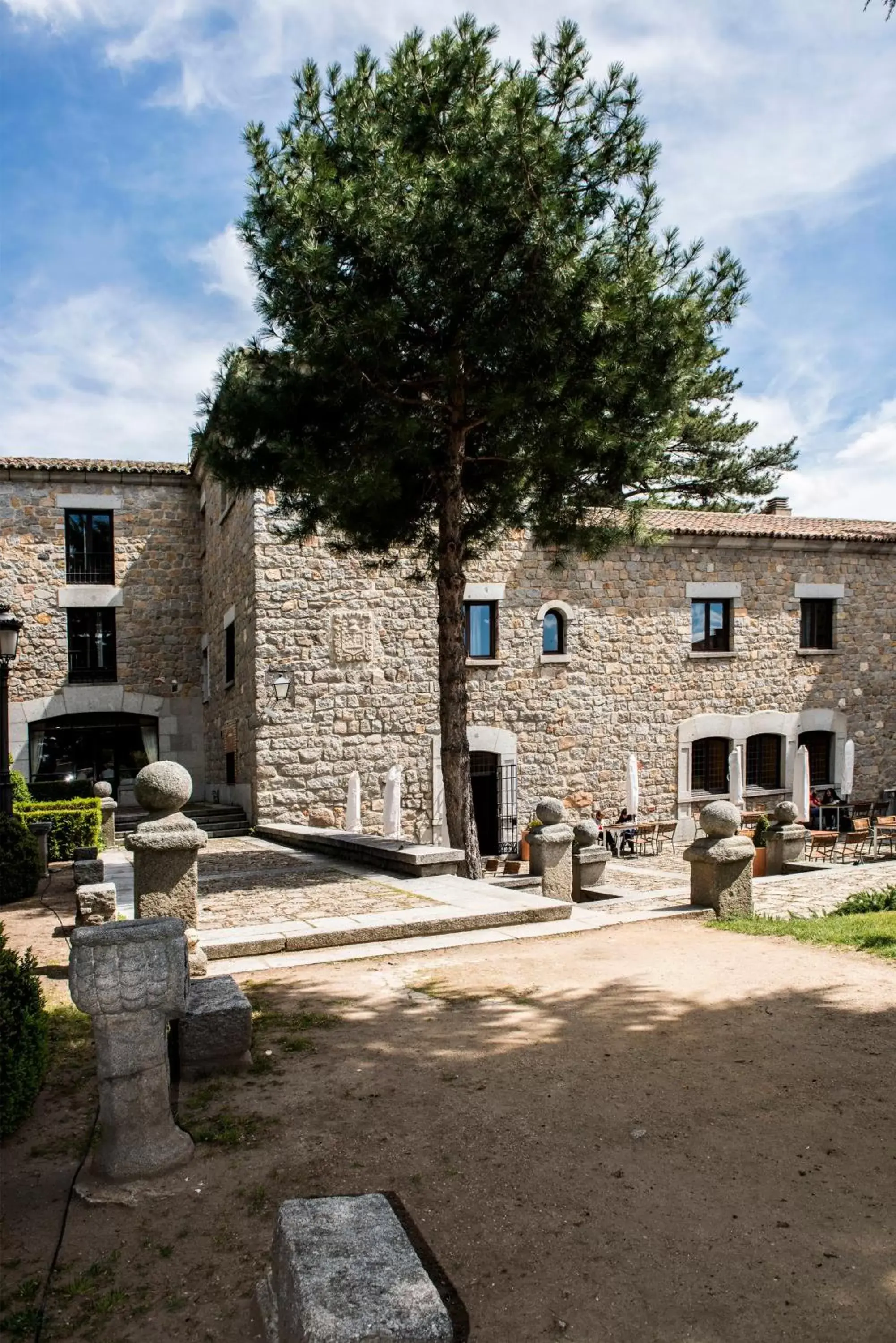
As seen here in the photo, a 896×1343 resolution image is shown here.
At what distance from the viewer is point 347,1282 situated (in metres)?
2.21

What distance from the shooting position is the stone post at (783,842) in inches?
500

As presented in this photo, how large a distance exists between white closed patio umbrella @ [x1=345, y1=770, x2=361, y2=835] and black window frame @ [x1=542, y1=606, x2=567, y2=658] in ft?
15.4

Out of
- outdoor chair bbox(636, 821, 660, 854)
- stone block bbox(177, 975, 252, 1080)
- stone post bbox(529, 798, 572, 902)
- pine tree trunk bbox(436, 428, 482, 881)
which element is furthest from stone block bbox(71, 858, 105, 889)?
outdoor chair bbox(636, 821, 660, 854)

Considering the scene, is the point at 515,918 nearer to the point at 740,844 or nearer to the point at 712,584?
the point at 740,844

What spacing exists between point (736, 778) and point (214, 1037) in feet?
49.7

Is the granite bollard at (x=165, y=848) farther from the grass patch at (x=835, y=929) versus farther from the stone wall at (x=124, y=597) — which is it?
the stone wall at (x=124, y=597)

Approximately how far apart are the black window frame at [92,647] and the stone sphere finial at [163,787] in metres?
13.1

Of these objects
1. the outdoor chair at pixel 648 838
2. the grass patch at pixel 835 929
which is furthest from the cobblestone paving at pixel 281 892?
the outdoor chair at pixel 648 838

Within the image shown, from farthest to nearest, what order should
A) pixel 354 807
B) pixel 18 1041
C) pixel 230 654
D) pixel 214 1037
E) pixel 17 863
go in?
pixel 230 654 → pixel 354 807 → pixel 17 863 → pixel 214 1037 → pixel 18 1041

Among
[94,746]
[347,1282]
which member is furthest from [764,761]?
[347,1282]

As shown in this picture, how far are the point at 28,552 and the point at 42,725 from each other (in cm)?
347

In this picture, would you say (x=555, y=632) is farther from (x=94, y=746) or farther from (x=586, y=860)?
(x=94, y=746)

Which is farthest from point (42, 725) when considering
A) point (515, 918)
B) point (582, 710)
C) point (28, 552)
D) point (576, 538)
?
point (515, 918)

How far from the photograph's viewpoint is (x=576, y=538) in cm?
1101
